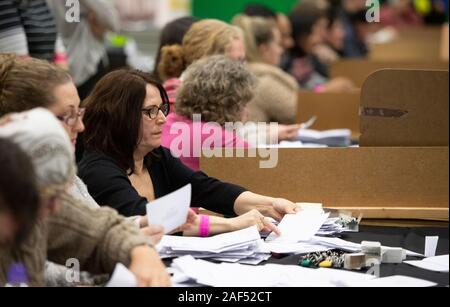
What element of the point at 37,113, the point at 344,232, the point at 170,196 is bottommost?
the point at 344,232

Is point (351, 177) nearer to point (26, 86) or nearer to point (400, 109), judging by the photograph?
point (400, 109)

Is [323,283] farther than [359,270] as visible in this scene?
No

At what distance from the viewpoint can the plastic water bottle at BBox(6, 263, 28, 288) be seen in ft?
6.45

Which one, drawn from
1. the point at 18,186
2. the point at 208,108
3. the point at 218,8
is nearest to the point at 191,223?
the point at 18,186

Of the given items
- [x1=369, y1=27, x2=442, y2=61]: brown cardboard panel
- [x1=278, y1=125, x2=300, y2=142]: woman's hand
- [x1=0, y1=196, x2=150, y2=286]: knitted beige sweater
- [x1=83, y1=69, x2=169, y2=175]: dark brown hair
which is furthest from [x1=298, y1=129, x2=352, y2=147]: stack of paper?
[x1=369, y1=27, x2=442, y2=61]: brown cardboard panel

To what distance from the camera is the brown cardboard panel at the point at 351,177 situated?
3.06 meters

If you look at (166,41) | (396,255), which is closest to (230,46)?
(166,41)

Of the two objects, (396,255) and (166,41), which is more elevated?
(166,41)

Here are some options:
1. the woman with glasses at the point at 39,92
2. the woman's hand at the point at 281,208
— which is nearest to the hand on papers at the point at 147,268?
the woman with glasses at the point at 39,92

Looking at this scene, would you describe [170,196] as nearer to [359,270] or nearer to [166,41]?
[359,270]

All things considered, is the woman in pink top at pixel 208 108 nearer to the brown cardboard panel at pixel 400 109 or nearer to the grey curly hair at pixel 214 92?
the grey curly hair at pixel 214 92

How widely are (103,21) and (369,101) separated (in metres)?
3.11

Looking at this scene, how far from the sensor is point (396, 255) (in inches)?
99.5
